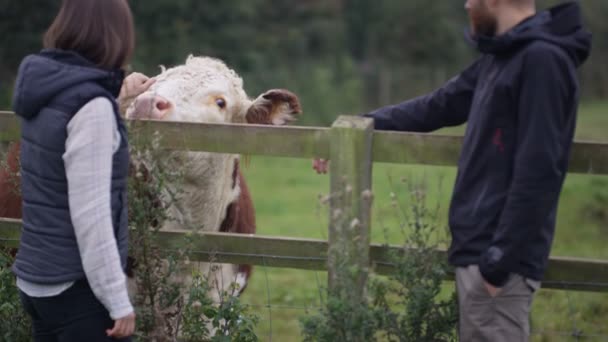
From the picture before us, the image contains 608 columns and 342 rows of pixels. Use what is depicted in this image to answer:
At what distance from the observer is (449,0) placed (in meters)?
44.3

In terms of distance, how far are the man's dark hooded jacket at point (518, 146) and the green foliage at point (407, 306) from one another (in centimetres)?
14

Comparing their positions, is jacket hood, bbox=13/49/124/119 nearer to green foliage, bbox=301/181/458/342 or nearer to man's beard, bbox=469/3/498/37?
green foliage, bbox=301/181/458/342

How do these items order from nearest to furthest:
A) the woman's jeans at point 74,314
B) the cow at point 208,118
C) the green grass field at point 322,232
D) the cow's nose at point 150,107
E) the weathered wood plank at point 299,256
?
the woman's jeans at point 74,314, the weathered wood plank at point 299,256, the cow's nose at point 150,107, the cow at point 208,118, the green grass field at point 322,232

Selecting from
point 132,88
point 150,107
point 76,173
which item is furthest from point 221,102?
point 76,173

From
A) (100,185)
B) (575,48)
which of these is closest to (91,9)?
(100,185)

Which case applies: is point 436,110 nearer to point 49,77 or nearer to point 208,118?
point 208,118

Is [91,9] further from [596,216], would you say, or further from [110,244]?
[596,216]

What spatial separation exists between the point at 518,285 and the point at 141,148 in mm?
1612

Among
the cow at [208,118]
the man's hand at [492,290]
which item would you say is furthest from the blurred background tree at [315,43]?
the man's hand at [492,290]

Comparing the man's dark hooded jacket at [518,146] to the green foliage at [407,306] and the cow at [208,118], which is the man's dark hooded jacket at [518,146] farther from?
the cow at [208,118]

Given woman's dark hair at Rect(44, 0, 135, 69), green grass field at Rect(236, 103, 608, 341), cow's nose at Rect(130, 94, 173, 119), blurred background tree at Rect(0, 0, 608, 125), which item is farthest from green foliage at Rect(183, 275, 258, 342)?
blurred background tree at Rect(0, 0, 608, 125)

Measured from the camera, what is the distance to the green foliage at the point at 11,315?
13.2ft

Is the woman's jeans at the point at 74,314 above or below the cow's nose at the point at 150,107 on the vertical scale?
below

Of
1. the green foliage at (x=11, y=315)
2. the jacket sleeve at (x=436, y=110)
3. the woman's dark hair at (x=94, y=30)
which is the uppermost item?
the woman's dark hair at (x=94, y=30)
